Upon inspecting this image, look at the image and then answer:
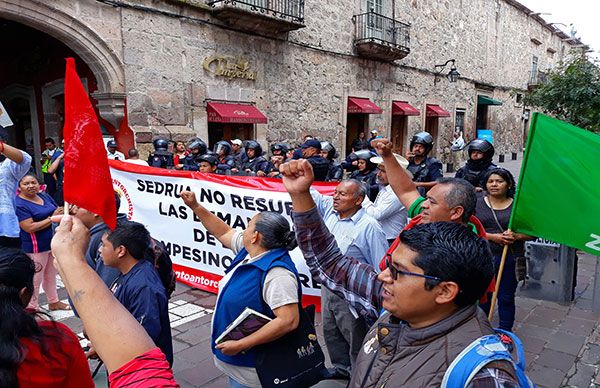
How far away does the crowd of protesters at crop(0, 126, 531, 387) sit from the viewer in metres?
1.28

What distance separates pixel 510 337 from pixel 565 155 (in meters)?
1.49

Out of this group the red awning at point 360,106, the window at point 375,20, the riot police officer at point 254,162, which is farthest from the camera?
the window at point 375,20

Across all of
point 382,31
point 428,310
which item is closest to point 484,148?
point 428,310

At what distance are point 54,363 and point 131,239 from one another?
118 cm

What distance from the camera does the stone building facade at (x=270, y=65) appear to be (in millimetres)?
10148

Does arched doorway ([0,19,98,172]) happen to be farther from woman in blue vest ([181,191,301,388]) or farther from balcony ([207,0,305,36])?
woman in blue vest ([181,191,301,388])

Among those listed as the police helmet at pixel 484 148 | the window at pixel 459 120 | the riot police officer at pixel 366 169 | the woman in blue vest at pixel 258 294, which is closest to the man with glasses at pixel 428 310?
the woman in blue vest at pixel 258 294

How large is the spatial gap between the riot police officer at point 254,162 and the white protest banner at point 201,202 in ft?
7.67

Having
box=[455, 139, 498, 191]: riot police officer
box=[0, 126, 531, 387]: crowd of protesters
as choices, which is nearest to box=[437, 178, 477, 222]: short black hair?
box=[0, 126, 531, 387]: crowd of protesters

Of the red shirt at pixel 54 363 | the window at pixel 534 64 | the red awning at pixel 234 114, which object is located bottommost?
the red shirt at pixel 54 363

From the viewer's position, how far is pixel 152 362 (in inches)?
47.9

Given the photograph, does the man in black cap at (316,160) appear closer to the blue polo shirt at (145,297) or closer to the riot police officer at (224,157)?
the riot police officer at (224,157)

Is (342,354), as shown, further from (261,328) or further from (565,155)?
(565,155)

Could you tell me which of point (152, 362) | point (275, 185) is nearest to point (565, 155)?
point (152, 362)
